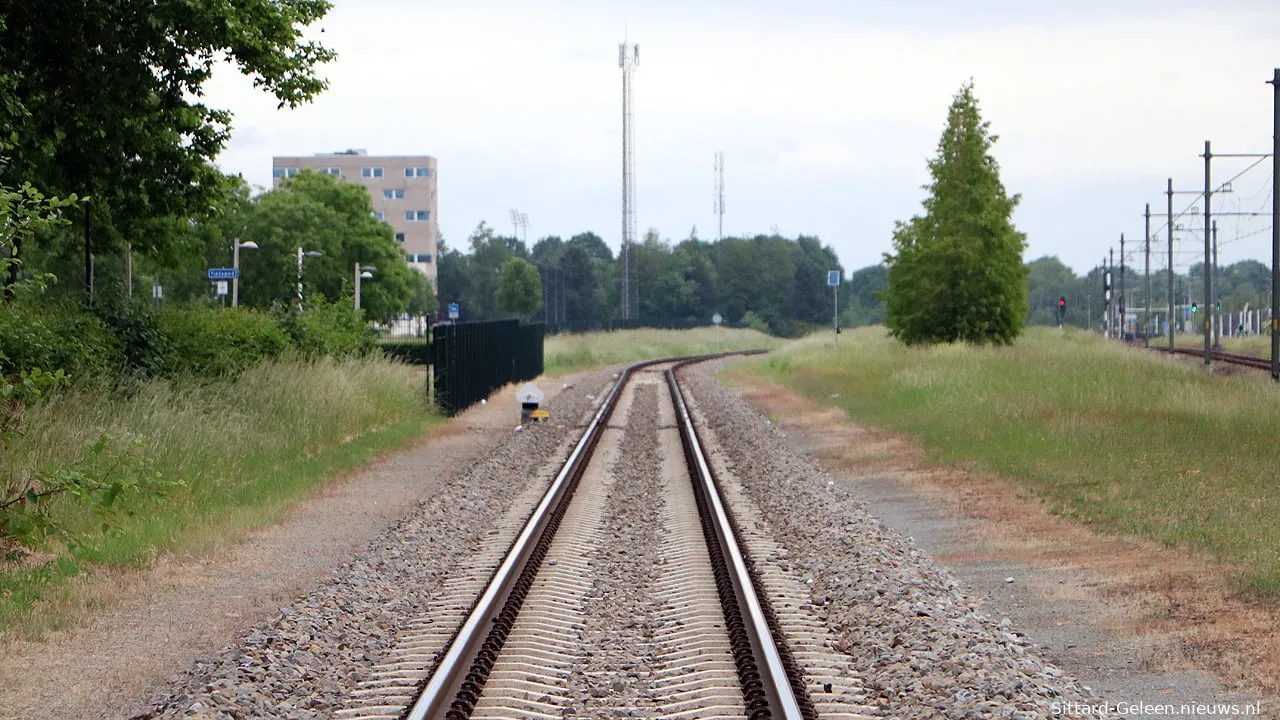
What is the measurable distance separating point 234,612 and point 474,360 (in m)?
24.8

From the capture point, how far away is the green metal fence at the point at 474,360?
3052 centimetres

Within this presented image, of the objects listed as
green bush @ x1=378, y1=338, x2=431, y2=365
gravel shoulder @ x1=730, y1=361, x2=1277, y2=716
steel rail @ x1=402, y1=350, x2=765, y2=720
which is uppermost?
green bush @ x1=378, y1=338, x2=431, y2=365

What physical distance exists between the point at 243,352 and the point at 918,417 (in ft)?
43.0

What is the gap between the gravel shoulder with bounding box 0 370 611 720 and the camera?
7680mm

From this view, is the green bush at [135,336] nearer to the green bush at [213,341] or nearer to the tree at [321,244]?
the green bush at [213,341]

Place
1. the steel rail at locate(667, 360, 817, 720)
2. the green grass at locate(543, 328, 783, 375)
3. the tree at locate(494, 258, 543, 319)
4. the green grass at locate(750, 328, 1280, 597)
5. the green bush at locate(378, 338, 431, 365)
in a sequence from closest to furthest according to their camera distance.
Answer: the steel rail at locate(667, 360, 817, 720) < the green grass at locate(750, 328, 1280, 597) < the green bush at locate(378, 338, 431, 365) < the green grass at locate(543, 328, 783, 375) < the tree at locate(494, 258, 543, 319)

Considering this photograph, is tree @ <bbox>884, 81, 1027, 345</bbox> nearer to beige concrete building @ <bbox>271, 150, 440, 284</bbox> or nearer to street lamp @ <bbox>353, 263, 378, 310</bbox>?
street lamp @ <bbox>353, 263, 378, 310</bbox>

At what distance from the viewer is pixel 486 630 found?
8.82m

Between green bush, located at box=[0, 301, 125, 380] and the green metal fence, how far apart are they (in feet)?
36.2

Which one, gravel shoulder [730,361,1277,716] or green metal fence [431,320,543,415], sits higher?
green metal fence [431,320,543,415]

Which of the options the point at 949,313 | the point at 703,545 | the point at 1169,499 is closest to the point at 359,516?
the point at 703,545

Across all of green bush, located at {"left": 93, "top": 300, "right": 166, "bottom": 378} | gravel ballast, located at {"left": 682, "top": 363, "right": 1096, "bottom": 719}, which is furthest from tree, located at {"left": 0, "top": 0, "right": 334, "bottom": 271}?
gravel ballast, located at {"left": 682, "top": 363, "right": 1096, "bottom": 719}

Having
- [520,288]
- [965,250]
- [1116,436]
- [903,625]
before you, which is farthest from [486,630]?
[520,288]

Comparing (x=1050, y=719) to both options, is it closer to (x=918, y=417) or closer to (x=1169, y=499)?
(x=1169, y=499)
